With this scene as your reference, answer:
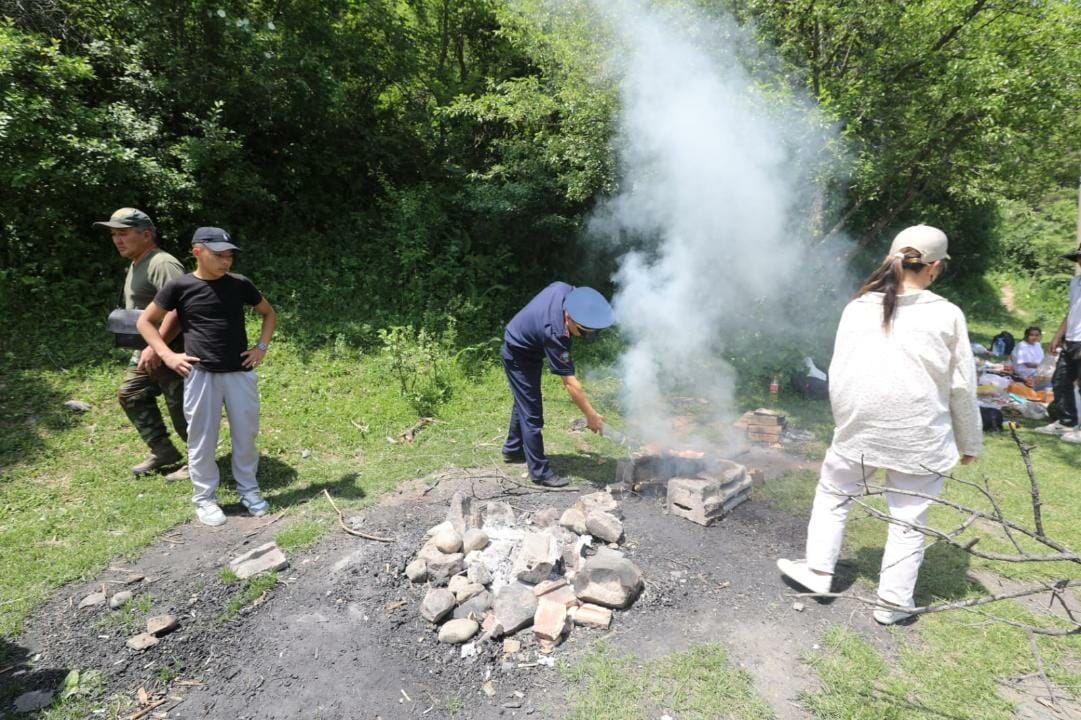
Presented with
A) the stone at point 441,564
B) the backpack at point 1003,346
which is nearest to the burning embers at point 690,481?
the stone at point 441,564

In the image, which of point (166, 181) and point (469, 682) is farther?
point (166, 181)

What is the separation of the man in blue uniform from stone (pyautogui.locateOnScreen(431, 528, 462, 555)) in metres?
1.26

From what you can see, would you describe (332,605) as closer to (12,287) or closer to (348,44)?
(12,287)

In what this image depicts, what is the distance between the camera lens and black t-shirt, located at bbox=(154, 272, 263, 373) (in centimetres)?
378

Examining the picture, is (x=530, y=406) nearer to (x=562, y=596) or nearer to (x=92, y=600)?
(x=562, y=596)

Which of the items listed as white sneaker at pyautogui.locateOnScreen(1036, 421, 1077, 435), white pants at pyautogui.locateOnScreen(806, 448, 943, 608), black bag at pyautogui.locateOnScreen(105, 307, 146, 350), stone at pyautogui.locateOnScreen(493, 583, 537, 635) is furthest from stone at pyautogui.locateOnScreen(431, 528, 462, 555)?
white sneaker at pyautogui.locateOnScreen(1036, 421, 1077, 435)

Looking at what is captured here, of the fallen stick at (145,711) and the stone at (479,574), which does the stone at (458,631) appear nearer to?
the stone at (479,574)

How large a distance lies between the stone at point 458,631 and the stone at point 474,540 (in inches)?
22.2

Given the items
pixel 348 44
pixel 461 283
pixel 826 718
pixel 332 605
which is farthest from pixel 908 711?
pixel 348 44

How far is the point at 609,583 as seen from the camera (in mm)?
3156

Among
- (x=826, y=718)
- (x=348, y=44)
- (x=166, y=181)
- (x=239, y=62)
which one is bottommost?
(x=826, y=718)

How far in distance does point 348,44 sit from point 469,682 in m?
10.3

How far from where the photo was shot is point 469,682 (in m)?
2.71

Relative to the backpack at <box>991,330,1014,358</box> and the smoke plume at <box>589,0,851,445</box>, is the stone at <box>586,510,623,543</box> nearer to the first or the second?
the smoke plume at <box>589,0,851,445</box>
